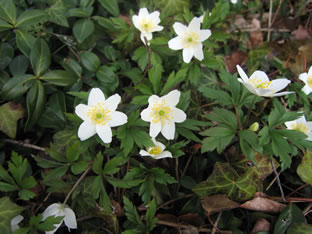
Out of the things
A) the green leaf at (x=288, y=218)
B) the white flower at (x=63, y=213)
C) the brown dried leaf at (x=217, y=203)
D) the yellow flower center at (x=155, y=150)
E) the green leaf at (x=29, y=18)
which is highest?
the green leaf at (x=29, y=18)

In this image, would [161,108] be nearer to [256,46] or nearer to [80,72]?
[80,72]

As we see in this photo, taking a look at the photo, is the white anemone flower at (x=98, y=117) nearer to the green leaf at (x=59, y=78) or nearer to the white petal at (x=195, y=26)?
the green leaf at (x=59, y=78)

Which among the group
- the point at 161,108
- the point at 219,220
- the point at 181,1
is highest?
the point at 181,1

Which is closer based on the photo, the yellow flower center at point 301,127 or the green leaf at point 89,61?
the yellow flower center at point 301,127

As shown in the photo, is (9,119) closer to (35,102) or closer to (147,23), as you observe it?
(35,102)

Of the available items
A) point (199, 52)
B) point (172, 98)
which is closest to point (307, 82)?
point (199, 52)

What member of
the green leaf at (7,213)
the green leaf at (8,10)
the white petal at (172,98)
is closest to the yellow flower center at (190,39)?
Answer: the white petal at (172,98)

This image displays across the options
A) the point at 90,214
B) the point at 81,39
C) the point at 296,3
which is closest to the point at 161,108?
the point at 90,214
